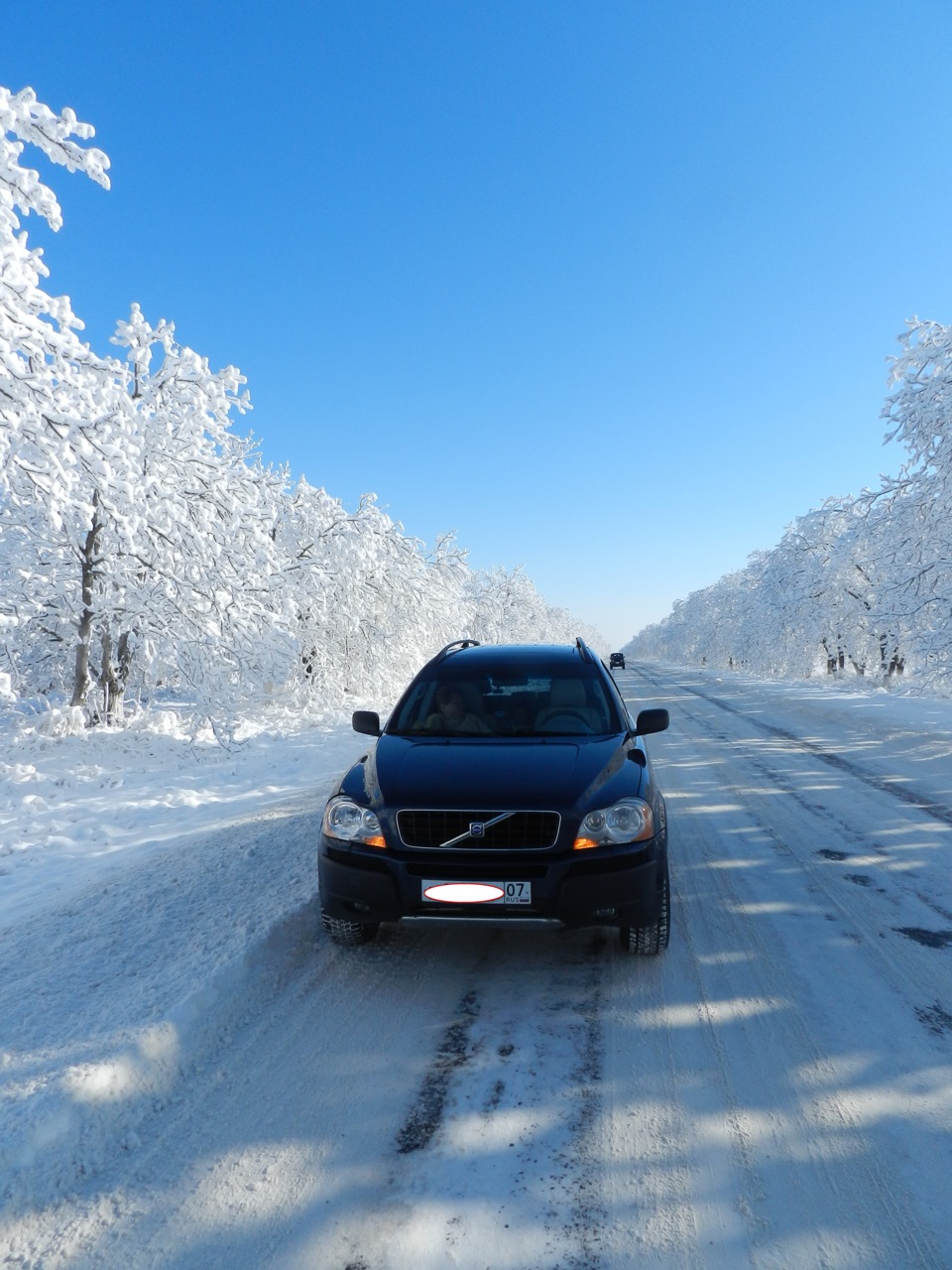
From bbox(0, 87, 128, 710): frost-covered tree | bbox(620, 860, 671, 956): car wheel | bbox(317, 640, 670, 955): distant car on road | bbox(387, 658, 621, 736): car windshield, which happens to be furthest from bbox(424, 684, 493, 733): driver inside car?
bbox(0, 87, 128, 710): frost-covered tree

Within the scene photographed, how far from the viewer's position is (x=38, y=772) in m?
8.88

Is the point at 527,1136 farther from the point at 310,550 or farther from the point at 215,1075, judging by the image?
the point at 310,550

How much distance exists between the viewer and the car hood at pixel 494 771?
3.57 meters

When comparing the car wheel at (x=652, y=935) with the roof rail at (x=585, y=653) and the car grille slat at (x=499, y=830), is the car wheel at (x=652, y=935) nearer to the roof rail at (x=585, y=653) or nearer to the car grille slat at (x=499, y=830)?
the car grille slat at (x=499, y=830)

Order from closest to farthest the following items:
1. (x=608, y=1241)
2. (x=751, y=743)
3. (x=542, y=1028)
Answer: (x=608, y=1241) → (x=542, y=1028) → (x=751, y=743)

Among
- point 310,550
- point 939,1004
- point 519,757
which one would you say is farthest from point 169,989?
point 310,550

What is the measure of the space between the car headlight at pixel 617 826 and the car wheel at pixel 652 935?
326 millimetres

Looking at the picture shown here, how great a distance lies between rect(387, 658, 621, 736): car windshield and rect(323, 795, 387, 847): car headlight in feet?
3.26

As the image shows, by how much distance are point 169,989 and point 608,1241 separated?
232 cm

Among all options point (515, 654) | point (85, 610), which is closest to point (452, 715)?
point (515, 654)

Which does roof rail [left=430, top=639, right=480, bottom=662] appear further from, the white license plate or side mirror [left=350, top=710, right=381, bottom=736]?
the white license plate

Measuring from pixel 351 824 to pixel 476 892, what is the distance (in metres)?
0.75

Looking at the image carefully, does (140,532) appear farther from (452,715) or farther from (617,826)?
(617,826)

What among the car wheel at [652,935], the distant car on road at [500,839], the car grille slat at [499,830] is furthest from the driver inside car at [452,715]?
the car wheel at [652,935]
